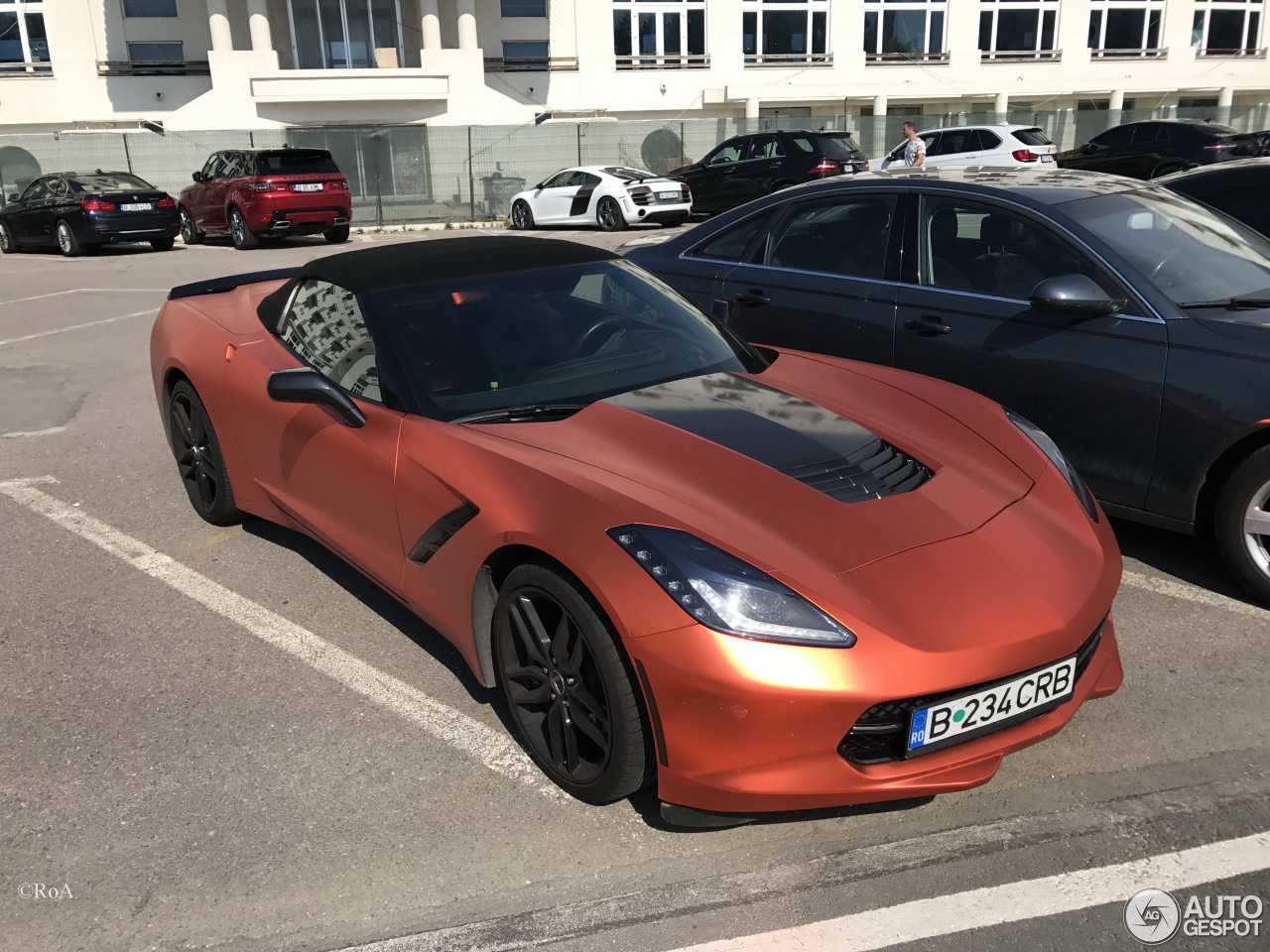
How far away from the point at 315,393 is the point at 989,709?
2.33m

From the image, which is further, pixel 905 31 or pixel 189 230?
pixel 905 31

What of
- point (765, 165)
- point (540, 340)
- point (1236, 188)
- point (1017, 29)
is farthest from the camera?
point (1017, 29)

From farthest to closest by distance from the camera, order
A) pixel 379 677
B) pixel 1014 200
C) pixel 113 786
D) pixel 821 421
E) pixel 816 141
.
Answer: pixel 816 141
pixel 1014 200
pixel 379 677
pixel 821 421
pixel 113 786

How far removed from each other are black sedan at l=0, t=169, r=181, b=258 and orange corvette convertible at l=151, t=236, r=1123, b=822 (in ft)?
53.6

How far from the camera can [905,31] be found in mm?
37375

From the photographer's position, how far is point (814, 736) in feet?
8.14

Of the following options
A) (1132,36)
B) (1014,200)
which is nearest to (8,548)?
(1014,200)

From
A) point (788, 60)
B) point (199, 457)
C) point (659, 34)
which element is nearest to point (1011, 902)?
point (199, 457)

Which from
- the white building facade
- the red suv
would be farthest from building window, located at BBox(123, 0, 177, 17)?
the red suv

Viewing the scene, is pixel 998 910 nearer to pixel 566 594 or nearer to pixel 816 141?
pixel 566 594

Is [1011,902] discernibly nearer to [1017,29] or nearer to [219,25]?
[219,25]

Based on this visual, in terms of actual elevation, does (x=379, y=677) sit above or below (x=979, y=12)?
below

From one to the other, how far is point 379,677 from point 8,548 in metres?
2.34

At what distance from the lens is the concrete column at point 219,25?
31875 mm
